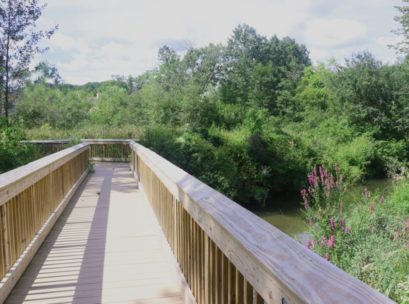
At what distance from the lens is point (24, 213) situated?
3.78 m

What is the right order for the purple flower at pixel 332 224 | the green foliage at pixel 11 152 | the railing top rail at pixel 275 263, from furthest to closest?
the green foliage at pixel 11 152
the purple flower at pixel 332 224
the railing top rail at pixel 275 263

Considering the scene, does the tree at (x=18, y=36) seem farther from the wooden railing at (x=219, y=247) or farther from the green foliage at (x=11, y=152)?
the wooden railing at (x=219, y=247)

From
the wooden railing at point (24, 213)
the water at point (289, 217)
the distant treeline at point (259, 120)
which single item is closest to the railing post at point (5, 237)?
the wooden railing at point (24, 213)

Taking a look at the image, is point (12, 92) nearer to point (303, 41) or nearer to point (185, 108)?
point (185, 108)

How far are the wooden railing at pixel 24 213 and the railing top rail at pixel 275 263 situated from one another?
1.82m

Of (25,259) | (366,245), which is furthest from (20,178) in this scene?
(366,245)

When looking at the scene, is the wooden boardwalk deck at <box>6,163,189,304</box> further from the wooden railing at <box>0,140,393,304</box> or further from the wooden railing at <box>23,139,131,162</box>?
the wooden railing at <box>23,139,131,162</box>

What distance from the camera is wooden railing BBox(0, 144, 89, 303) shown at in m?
3.04

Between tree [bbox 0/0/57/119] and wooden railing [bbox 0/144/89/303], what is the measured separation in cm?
1080

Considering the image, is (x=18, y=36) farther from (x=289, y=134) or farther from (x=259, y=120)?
(x=289, y=134)

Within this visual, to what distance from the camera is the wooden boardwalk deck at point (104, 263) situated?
3.07 metres

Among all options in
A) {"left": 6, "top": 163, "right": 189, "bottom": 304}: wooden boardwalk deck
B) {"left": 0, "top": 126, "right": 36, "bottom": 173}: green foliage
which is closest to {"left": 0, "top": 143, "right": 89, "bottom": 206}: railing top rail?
{"left": 6, "top": 163, "right": 189, "bottom": 304}: wooden boardwalk deck

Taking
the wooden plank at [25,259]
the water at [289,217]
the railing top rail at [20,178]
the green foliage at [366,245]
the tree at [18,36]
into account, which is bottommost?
the water at [289,217]

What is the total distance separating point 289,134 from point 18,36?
40.7 ft
